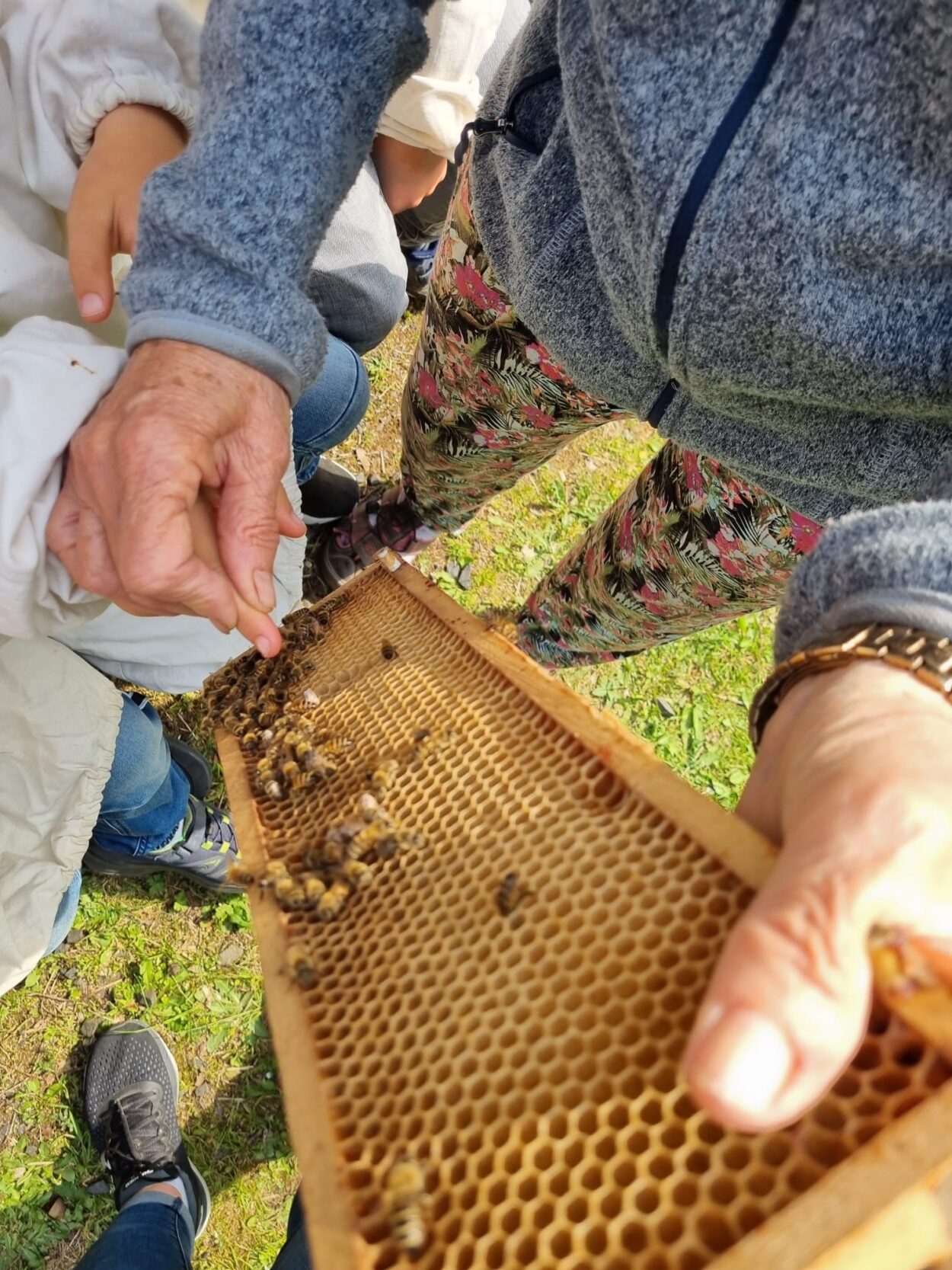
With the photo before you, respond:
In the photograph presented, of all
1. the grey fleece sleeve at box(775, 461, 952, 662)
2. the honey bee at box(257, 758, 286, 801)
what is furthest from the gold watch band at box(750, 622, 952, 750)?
the honey bee at box(257, 758, 286, 801)

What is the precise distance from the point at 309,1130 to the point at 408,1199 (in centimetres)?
21

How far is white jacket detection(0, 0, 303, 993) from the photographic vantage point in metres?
1.58

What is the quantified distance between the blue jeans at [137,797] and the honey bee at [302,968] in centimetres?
164

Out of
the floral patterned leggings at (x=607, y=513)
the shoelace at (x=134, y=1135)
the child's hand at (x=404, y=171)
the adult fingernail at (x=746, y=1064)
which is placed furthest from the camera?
the child's hand at (x=404, y=171)

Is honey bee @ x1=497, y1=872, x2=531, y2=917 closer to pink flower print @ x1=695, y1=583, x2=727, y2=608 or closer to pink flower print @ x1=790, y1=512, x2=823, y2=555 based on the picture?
pink flower print @ x1=790, y1=512, x2=823, y2=555

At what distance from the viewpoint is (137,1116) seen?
2.97 metres

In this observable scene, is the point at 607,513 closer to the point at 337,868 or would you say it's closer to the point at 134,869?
the point at 337,868

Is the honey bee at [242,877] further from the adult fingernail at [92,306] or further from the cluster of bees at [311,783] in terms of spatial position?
the adult fingernail at [92,306]

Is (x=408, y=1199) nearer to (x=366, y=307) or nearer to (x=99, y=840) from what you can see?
(x=99, y=840)

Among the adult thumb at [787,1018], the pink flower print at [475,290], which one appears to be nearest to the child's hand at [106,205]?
the pink flower print at [475,290]

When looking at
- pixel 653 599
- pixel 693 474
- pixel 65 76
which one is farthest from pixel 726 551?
pixel 65 76

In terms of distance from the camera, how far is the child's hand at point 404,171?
3.08 m

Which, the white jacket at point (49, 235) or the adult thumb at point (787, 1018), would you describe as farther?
the white jacket at point (49, 235)

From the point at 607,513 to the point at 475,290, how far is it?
0.91 meters
